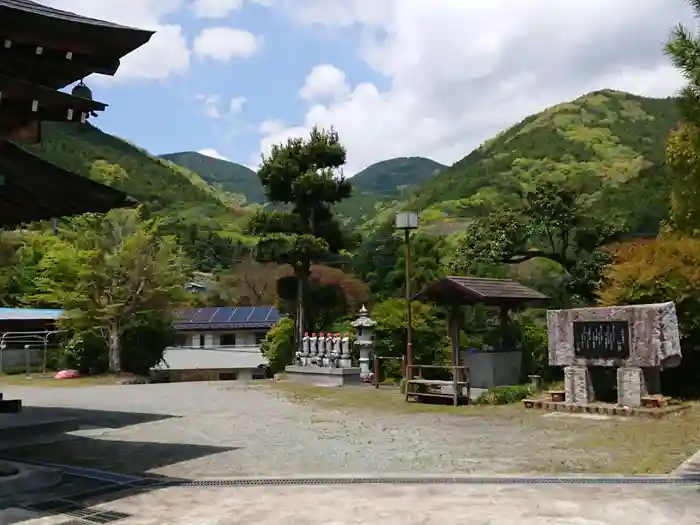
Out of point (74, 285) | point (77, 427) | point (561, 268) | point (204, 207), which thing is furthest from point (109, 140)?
point (77, 427)

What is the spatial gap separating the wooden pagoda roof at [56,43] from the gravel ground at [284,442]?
4741 mm

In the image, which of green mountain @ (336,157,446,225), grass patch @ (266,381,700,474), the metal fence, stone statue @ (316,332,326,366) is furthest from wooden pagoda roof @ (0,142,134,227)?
green mountain @ (336,157,446,225)

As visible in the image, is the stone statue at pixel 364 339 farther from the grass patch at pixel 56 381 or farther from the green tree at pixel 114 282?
the grass patch at pixel 56 381

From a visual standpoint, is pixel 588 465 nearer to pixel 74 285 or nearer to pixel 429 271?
pixel 429 271

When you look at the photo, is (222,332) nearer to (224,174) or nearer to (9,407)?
(9,407)

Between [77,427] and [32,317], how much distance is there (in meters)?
21.4

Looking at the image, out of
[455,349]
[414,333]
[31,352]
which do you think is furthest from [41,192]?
[31,352]

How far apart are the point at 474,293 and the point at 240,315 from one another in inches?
1272

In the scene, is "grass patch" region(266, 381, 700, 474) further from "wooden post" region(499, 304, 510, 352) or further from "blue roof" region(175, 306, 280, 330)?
"blue roof" region(175, 306, 280, 330)

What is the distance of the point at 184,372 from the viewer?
1117 inches

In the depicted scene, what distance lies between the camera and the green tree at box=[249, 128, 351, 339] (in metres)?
24.5

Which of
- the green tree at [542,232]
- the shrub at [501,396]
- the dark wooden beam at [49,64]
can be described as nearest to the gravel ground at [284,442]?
the shrub at [501,396]

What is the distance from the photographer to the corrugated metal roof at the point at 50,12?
6683mm

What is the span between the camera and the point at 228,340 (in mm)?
45656
